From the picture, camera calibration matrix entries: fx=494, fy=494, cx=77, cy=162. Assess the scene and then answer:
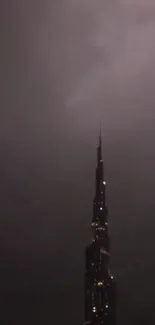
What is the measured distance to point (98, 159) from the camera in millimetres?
92062

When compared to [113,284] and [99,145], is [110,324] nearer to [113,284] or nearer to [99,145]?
[113,284]

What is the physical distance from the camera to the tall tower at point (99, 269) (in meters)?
95.8

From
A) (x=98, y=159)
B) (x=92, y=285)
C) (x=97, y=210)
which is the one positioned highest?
(x=98, y=159)

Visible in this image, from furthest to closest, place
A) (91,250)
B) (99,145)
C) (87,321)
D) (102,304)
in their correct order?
(91,250)
(102,304)
(87,321)
(99,145)

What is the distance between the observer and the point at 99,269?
103 meters

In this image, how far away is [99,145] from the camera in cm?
8544

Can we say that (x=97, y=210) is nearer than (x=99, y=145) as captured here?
No

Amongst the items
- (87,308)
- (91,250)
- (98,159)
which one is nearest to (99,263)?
(91,250)

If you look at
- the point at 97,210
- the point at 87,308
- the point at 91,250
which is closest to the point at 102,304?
the point at 87,308

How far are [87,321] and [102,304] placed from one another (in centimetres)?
721

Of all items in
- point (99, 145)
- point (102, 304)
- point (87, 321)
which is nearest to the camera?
point (99, 145)

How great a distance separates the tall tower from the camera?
9581 centimetres

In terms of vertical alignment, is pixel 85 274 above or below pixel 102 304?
above

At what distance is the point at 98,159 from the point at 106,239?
20.3 metres
